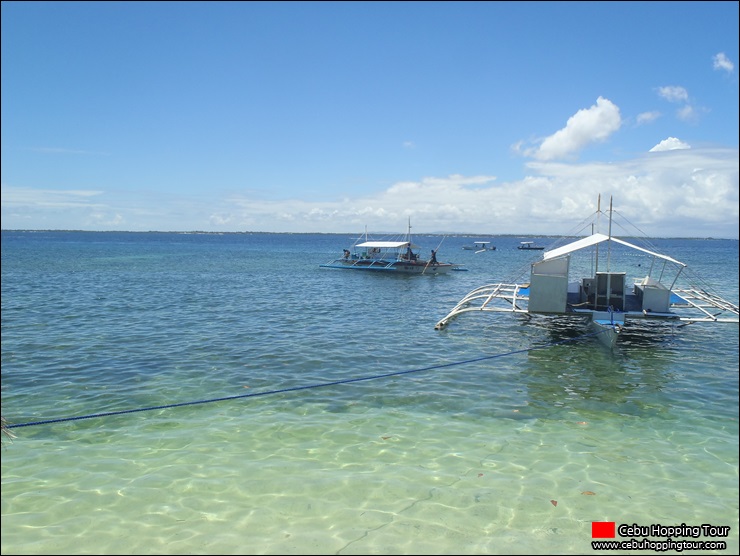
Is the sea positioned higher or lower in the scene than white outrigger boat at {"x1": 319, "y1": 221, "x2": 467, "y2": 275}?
lower

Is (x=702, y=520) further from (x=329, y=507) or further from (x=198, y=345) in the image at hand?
(x=198, y=345)

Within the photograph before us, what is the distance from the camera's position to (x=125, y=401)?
39.4 feet

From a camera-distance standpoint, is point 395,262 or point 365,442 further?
point 395,262

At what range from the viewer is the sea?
684 centimetres

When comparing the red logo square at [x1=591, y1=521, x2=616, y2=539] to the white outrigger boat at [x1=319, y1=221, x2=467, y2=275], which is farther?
the white outrigger boat at [x1=319, y1=221, x2=467, y2=275]

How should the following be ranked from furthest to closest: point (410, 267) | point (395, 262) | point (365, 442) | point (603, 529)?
point (395, 262) < point (410, 267) < point (365, 442) < point (603, 529)

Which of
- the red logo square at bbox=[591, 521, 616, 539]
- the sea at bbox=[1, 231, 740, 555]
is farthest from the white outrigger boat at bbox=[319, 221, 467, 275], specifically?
the red logo square at bbox=[591, 521, 616, 539]

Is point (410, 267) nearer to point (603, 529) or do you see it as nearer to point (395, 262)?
point (395, 262)

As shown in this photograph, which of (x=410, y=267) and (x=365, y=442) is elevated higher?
(x=410, y=267)

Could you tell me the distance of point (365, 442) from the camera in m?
9.78

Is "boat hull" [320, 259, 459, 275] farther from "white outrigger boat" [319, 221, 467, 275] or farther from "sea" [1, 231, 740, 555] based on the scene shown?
"sea" [1, 231, 740, 555]

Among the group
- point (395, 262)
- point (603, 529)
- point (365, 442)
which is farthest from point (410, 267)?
point (603, 529)

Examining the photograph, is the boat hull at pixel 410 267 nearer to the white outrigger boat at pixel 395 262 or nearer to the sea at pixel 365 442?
the white outrigger boat at pixel 395 262

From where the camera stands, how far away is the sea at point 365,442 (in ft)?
22.4
